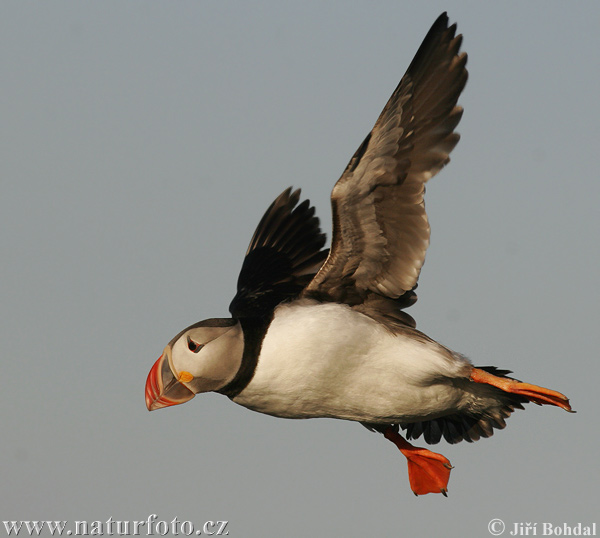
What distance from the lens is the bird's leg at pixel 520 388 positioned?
8.98m

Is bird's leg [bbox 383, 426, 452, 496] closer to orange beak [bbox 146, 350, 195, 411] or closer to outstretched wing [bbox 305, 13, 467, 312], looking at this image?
outstretched wing [bbox 305, 13, 467, 312]

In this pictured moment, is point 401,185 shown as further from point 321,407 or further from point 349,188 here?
point 321,407

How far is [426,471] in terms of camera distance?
33.2 ft

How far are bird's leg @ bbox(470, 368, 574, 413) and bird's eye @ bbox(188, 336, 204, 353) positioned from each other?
2.48 meters

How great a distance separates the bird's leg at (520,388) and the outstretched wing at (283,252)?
223 centimetres

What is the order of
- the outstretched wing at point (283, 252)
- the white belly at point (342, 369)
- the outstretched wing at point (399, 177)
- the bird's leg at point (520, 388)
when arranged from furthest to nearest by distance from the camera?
the outstretched wing at point (283, 252), the bird's leg at point (520, 388), the white belly at point (342, 369), the outstretched wing at point (399, 177)

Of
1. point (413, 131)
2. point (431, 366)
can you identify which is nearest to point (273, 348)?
point (431, 366)

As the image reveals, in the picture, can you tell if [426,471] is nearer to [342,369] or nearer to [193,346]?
[342,369]

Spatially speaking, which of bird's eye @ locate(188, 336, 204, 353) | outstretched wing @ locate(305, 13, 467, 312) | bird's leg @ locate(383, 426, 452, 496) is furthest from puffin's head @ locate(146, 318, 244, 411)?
bird's leg @ locate(383, 426, 452, 496)

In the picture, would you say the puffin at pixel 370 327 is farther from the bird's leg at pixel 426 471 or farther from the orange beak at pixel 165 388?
the bird's leg at pixel 426 471

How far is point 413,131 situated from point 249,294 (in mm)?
Answer: 2892

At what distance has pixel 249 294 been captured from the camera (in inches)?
410

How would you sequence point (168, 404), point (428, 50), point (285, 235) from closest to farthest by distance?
point (428, 50) → point (168, 404) → point (285, 235)

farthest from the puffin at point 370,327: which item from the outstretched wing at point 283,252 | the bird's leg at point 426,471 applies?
the outstretched wing at point 283,252
